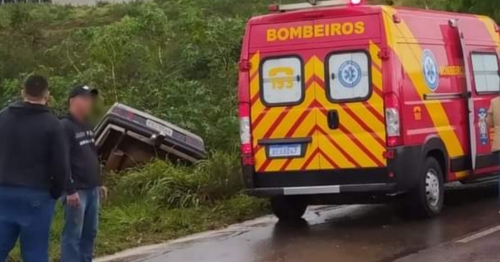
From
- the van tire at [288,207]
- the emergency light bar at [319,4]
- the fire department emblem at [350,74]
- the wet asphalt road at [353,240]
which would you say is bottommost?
the wet asphalt road at [353,240]

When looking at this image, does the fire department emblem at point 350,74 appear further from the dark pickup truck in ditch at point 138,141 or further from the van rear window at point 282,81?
the dark pickup truck in ditch at point 138,141

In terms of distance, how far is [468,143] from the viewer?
492 inches

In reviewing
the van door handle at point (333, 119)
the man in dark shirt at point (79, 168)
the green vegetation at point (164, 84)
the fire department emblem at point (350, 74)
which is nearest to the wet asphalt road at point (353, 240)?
the green vegetation at point (164, 84)

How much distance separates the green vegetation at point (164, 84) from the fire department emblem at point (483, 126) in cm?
300

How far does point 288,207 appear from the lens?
12070mm

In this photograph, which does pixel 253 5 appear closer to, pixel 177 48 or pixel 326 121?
pixel 177 48

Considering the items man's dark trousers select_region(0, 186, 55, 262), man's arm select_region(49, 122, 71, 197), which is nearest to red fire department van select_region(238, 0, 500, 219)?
man's arm select_region(49, 122, 71, 197)

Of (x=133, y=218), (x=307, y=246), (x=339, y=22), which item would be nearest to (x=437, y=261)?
(x=307, y=246)

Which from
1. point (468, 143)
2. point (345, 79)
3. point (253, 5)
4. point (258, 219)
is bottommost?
point (258, 219)

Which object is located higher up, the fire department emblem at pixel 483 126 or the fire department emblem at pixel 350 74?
the fire department emblem at pixel 350 74

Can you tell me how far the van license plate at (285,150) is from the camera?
37.2 feet

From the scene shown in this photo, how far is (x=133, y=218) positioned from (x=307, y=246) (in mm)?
2577

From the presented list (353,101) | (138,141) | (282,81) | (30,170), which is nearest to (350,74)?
(353,101)

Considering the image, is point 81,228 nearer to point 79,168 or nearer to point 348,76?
point 79,168
